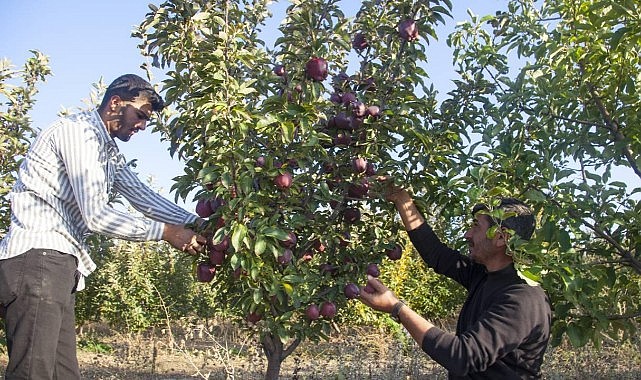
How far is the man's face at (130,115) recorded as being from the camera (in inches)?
89.0

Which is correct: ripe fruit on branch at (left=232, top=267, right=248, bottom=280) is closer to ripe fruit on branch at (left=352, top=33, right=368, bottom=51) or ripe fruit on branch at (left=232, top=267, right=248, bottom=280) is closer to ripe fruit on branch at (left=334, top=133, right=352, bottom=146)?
ripe fruit on branch at (left=334, top=133, right=352, bottom=146)

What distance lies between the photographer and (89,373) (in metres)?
5.95

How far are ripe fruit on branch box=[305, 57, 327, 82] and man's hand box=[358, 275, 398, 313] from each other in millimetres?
727

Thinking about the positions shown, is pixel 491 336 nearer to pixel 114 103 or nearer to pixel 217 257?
pixel 217 257

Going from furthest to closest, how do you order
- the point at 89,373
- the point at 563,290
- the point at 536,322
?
the point at 89,373 < the point at 563,290 < the point at 536,322

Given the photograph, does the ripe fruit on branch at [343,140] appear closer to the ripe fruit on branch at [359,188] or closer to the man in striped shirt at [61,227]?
the ripe fruit on branch at [359,188]

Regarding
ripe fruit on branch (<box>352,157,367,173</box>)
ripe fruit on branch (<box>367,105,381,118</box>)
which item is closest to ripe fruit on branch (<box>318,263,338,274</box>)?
ripe fruit on branch (<box>352,157,367,173</box>)

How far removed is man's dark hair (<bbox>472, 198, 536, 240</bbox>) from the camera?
2.11 metres

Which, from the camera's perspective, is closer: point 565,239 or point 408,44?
point 565,239

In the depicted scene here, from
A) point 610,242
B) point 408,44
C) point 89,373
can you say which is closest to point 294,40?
point 408,44

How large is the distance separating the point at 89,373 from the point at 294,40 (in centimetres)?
487

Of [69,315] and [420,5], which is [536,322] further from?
[69,315]

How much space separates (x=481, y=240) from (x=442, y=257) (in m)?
0.38

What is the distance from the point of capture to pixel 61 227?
2064 millimetres
